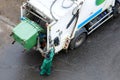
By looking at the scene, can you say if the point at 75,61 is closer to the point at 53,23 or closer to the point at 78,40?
the point at 78,40

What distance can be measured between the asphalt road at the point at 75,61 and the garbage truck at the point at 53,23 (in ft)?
2.07

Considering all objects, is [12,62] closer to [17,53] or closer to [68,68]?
[17,53]

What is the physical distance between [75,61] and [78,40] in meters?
0.84

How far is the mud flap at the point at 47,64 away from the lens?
11914 mm

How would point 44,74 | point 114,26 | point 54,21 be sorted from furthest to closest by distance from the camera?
point 114,26 → point 44,74 → point 54,21

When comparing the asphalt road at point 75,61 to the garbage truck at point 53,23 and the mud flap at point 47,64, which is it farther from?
the garbage truck at point 53,23

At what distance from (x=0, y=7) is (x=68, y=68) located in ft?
14.2

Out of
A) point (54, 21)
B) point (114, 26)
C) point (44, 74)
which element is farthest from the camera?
point (114, 26)

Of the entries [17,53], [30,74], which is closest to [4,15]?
[17,53]

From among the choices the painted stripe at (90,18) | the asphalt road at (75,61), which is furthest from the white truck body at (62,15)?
the asphalt road at (75,61)

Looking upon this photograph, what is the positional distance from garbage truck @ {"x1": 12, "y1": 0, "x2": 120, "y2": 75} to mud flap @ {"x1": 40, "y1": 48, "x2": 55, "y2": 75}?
168 millimetres

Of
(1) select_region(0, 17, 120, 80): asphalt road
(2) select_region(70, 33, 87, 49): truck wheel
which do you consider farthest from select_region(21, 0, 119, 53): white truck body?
(1) select_region(0, 17, 120, 80): asphalt road

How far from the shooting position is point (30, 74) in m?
12.4

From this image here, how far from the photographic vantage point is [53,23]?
11219mm
